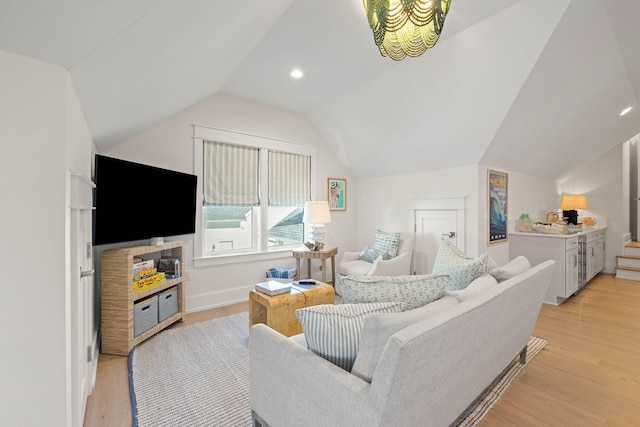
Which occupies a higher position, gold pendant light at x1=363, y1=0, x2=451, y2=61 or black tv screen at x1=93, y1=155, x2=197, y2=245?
gold pendant light at x1=363, y1=0, x2=451, y2=61

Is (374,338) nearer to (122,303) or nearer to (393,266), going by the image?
(122,303)

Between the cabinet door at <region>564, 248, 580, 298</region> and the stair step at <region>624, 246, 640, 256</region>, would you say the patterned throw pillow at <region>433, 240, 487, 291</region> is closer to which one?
the cabinet door at <region>564, 248, 580, 298</region>

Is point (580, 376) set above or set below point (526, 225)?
below

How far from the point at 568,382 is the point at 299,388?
6.85 ft

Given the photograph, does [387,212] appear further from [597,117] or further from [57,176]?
[57,176]

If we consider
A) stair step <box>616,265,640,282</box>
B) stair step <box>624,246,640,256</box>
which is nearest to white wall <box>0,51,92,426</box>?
stair step <box>616,265,640,282</box>

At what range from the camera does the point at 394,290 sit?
147 centimetres

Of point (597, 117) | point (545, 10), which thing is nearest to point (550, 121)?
point (597, 117)

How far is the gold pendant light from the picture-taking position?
138 cm

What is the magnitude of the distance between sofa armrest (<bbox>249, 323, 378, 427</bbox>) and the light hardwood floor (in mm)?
957

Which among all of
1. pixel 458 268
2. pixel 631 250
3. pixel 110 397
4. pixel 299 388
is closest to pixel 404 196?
pixel 458 268

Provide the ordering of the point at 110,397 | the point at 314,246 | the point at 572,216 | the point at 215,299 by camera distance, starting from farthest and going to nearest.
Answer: the point at 572,216 < the point at 314,246 < the point at 215,299 < the point at 110,397

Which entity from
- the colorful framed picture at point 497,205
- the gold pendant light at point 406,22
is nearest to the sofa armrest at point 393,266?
the colorful framed picture at point 497,205

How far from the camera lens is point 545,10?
2.12m
